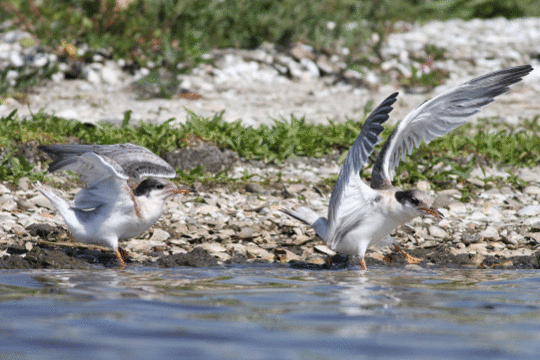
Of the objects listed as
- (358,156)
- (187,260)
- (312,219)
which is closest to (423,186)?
(312,219)

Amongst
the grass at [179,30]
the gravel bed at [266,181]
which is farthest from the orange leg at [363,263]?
the grass at [179,30]

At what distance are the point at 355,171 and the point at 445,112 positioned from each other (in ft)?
3.79

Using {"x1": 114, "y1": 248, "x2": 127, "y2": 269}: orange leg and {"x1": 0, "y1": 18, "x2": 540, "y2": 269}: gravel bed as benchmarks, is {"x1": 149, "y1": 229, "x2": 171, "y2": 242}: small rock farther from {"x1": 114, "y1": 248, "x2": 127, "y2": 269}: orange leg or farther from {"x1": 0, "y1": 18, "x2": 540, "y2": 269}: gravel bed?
{"x1": 114, "y1": 248, "x2": 127, "y2": 269}: orange leg

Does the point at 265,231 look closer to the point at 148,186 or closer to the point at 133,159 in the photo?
the point at 148,186

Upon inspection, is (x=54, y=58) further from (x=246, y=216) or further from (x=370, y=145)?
(x=370, y=145)

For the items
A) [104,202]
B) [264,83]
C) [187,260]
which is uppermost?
[264,83]

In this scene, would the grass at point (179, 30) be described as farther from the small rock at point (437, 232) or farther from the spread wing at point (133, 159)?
the small rock at point (437, 232)

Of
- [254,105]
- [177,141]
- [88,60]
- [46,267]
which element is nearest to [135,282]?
[46,267]

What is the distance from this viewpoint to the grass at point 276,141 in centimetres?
720

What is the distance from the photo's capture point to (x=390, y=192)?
5.34 meters

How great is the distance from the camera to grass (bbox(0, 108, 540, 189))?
7199 mm

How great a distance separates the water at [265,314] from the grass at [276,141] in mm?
2322

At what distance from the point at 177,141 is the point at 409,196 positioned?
3.11m

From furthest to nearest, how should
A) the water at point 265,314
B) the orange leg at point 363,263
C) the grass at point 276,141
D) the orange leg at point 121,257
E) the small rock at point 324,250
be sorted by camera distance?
the grass at point 276,141 < the small rock at point 324,250 < the orange leg at point 363,263 < the orange leg at point 121,257 < the water at point 265,314
